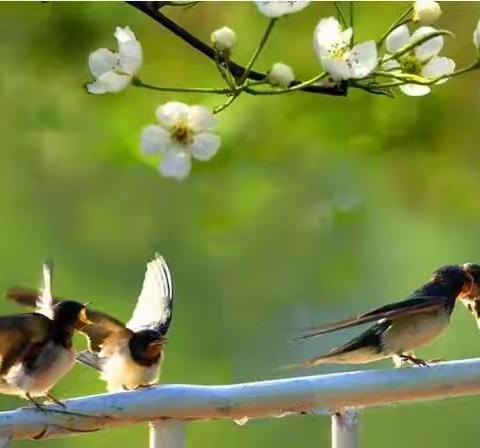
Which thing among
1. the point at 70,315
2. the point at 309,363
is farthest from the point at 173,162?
the point at 309,363

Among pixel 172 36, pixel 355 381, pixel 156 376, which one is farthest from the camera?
pixel 172 36

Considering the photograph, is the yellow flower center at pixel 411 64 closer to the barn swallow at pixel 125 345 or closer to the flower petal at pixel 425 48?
the flower petal at pixel 425 48

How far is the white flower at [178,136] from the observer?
26.8 inches

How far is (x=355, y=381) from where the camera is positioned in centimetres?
67

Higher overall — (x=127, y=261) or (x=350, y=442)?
(x=127, y=261)

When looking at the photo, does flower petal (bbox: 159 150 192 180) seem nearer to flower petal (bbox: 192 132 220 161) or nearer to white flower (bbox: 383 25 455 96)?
flower petal (bbox: 192 132 220 161)

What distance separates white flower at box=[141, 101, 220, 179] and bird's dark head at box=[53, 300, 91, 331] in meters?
0.13

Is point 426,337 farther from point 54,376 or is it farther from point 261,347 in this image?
point 54,376

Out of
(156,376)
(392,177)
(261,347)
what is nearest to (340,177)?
(392,177)

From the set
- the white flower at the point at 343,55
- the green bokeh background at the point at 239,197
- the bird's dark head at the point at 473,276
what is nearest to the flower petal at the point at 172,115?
the white flower at the point at 343,55

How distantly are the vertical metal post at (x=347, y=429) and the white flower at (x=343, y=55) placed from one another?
239 millimetres

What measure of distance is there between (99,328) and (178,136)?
20cm

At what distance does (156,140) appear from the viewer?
0.69 m

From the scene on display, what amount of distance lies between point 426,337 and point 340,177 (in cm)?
22
